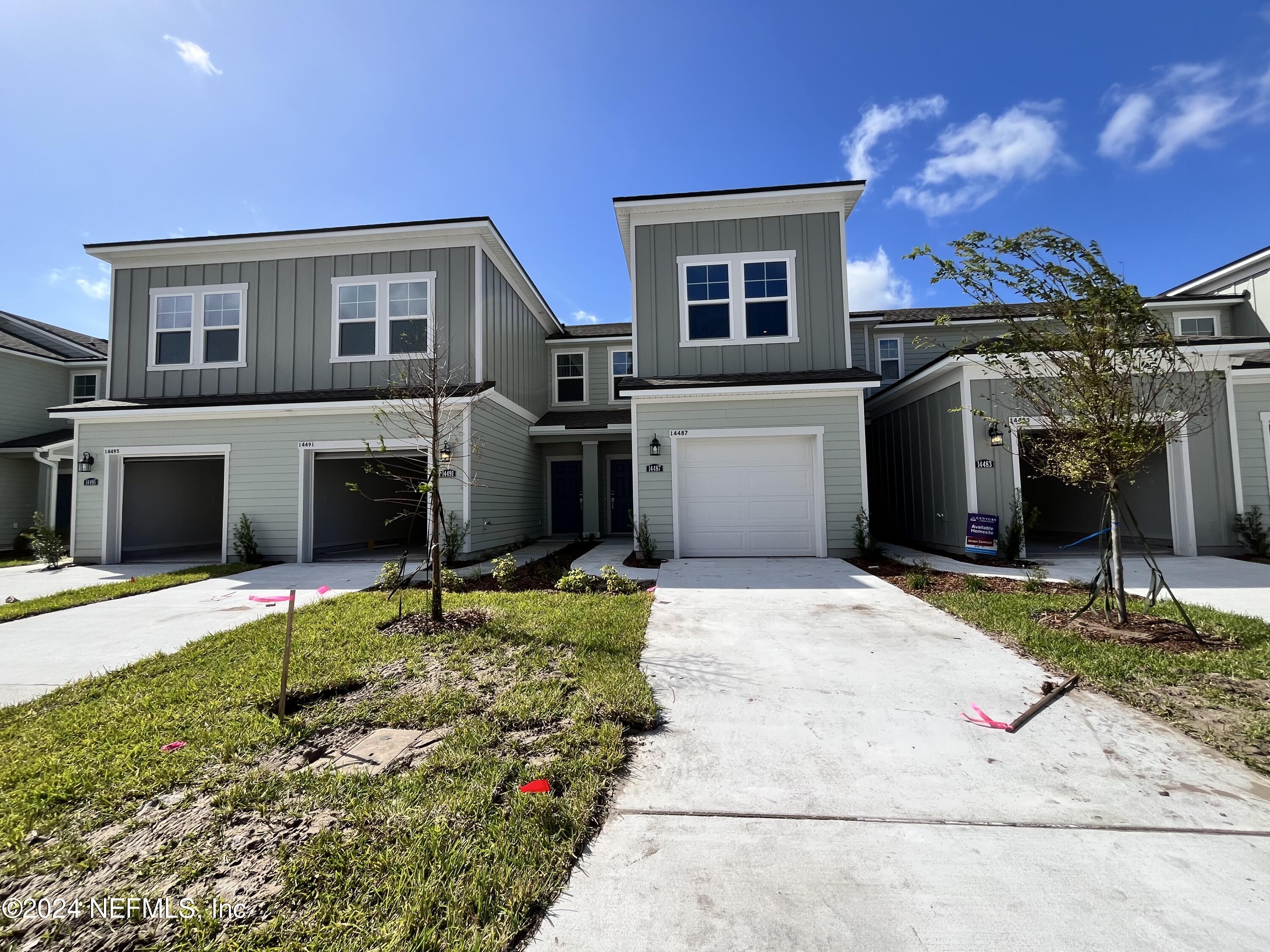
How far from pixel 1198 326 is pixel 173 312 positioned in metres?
24.3

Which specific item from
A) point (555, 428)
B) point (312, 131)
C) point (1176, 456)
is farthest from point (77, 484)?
point (1176, 456)

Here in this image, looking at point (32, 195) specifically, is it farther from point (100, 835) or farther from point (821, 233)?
point (821, 233)

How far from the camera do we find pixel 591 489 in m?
13.9

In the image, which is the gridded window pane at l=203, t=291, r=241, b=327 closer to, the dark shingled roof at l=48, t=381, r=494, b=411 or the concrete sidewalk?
the dark shingled roof at l=48, t=381, r=494, b=411

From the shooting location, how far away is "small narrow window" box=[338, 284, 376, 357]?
10.3 metres

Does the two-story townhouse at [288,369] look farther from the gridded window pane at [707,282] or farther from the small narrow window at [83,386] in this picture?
the small narrow window at [83,386]

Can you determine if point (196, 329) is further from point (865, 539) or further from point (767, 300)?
point (865, 539)

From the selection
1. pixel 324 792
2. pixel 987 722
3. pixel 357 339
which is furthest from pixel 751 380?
pixel 324 792

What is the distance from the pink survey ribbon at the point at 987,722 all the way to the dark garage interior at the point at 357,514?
994cm

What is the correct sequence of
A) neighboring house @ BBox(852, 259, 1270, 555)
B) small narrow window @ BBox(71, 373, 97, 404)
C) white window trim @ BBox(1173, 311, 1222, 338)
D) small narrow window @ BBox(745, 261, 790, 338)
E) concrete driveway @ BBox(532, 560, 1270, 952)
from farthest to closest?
1. small narrow window @ BBox(71, 373, 97, 404)
2. white window trim @ BBox(1173, 311, 1222, 338)
3. small narrow window @ BBox(745, 261, 790, 338)
4. neighboring house @ BBox(852, 259, 1270, 555)
5. concrete driveway @ BBox(532, 560, 1270, 952)

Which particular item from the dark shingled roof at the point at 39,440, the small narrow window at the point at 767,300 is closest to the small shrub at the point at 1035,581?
the small narrow window at the point at 767,300

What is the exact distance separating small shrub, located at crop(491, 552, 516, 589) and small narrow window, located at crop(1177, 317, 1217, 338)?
17589 millimetres

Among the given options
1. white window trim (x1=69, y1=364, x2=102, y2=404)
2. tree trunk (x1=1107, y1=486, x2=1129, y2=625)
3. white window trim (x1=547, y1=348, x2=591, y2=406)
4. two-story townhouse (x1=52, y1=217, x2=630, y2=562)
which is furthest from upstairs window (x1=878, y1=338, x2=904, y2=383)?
white window trim (x1=69, y1=364, x2=102, y2=404)

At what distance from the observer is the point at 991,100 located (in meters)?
9.80
